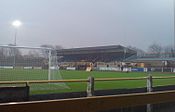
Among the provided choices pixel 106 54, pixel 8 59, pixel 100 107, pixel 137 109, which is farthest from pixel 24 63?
pixel 106 54

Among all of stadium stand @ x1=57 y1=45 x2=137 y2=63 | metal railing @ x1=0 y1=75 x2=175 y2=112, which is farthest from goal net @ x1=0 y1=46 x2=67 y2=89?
stadium stand @ x1=57 y1=45 x2=137 y2=63

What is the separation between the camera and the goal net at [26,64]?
45.5ft

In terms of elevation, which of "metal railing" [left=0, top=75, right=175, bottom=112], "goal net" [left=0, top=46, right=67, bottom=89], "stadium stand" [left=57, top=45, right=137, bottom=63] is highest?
"stadium stand" [left=57, top=45, right=137, bottom=63]

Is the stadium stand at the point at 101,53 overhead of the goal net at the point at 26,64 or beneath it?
overhead

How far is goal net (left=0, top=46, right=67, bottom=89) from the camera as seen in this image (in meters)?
13.9

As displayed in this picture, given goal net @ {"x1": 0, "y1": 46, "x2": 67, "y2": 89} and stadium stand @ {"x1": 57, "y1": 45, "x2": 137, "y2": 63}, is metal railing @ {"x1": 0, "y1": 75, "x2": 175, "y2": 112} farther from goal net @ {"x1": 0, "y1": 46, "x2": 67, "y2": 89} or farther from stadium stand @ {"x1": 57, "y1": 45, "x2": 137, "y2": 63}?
stadium stand @ {"x1": 57, "y1": 45, "x2": 137, "y2": 63}

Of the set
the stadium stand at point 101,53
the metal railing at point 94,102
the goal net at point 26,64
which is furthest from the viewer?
the stadium stand at point 101,53

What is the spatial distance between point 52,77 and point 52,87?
3.05 meters

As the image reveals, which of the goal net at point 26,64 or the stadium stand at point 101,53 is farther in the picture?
the stadium stand at point 101,53

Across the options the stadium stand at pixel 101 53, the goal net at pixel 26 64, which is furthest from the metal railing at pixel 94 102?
the stadium stand at pixel 101 53

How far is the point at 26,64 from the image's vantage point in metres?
14.9

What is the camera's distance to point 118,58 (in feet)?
272

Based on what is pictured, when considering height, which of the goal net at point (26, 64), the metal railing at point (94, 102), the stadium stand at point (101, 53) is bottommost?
the metal railing at point (94, 102)

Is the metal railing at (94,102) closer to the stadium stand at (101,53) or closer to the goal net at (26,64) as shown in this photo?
the goal net at (26,64)
